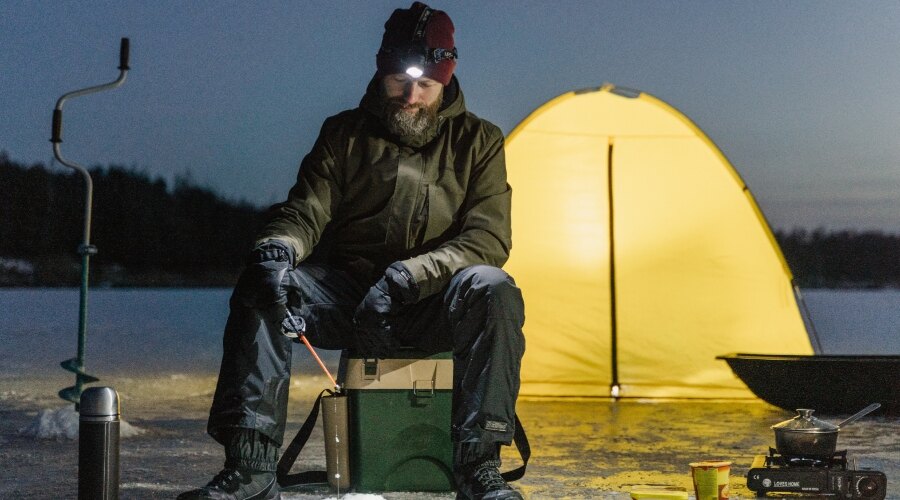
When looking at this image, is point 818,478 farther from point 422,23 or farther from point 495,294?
point 422,23

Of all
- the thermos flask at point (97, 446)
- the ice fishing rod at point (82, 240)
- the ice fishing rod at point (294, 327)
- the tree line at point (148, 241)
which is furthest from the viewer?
the tree line at point (148, 241)

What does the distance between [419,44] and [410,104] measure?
0.60 feet

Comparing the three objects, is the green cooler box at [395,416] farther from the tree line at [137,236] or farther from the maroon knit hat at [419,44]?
the tree line at [137,236]

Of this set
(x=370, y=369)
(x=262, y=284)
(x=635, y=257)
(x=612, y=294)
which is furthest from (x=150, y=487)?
(x=635, y=257)

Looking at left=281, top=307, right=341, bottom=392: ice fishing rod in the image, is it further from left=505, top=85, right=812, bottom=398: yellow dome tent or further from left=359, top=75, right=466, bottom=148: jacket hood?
left=505, top=85, right=812, bottom=398: yellow dome tent

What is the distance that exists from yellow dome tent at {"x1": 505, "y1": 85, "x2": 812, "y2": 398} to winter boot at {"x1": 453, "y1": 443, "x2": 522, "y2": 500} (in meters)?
3.54

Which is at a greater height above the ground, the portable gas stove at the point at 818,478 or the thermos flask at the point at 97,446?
the thermos flask at the point at 97,446

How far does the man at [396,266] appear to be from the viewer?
260 cm

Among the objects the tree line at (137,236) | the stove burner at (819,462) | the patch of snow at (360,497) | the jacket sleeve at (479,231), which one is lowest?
the patch of snow at (360,497)

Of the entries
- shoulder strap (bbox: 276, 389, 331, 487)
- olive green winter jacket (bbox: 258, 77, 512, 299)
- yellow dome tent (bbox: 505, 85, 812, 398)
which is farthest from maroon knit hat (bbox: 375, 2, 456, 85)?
yellow dome tent (bbox: 505, 85, 812, 398)

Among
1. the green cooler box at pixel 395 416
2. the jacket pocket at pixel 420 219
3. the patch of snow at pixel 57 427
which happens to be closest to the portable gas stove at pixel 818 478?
the green cooler box at pixel 395 416

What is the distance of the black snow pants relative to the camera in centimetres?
259

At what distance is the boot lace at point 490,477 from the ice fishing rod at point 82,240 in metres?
2.40

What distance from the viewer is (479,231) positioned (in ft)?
9.71
